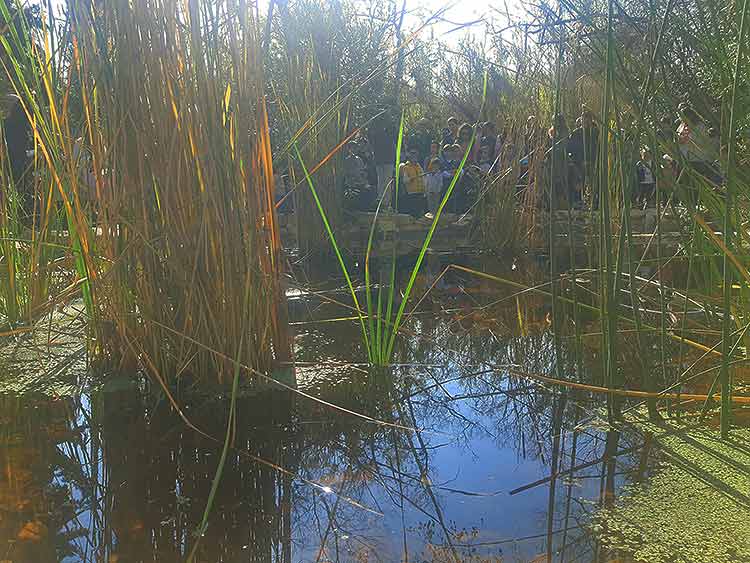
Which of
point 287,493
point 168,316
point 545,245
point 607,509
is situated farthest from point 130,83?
point 545,245

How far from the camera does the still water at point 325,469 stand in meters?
1.03

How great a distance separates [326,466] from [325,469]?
0.04ft

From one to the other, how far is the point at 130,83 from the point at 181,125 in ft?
0.38

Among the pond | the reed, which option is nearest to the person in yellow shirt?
the pond

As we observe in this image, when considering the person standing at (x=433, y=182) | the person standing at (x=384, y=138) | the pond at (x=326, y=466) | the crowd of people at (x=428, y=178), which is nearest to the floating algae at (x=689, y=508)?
the pond at (x=326, y=466)

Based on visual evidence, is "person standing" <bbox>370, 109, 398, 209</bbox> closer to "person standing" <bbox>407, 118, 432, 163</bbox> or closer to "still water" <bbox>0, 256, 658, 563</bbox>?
"person standing" <bbox>407, 118, 432, 163</bbox>

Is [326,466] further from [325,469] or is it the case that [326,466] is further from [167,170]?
[167,170]

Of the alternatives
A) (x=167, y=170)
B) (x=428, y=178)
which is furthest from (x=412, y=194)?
(x=167, y=170)

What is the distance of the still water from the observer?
1033 mm

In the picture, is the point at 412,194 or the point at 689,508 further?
the point at 412,194

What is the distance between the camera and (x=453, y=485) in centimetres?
120

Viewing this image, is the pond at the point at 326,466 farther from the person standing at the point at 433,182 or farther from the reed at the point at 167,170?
the person standing at the point at 433,182

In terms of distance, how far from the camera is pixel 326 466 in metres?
1.28

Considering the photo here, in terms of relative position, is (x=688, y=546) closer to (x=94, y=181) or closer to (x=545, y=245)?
(x=94, y=181)
